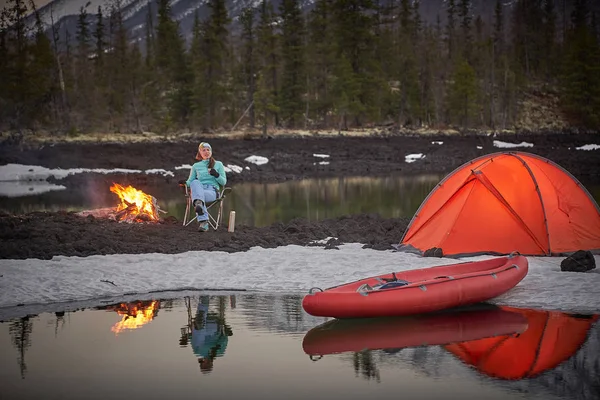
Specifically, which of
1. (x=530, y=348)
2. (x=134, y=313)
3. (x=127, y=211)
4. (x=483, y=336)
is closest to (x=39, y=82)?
(x=127, y=211)

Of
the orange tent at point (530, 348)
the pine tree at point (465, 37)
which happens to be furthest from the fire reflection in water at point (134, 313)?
the pine tree at point (465, 37)

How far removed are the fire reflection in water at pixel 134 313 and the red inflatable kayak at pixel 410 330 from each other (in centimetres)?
211

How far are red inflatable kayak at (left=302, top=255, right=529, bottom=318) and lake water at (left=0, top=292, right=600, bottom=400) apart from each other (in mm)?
221

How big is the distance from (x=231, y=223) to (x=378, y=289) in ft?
20.3

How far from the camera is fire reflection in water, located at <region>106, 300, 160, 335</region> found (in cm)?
967

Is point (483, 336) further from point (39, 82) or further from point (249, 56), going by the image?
point (249, 56)

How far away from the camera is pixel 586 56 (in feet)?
204

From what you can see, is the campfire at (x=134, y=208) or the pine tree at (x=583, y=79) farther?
the pine tree at (x=583, y=79)

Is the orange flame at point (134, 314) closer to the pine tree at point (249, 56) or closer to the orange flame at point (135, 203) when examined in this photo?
the orange flame at point (135, 203)

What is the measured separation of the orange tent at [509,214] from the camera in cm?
1308

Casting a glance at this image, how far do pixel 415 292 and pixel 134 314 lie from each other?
11.5 ft

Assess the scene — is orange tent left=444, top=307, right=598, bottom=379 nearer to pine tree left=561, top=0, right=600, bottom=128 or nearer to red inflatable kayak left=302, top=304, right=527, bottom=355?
red inflatable kayak left=302, top=304, right=527, bottom=355

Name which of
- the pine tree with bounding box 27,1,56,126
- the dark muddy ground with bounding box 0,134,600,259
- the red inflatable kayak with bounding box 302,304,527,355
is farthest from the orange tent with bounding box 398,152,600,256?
the pine tree with bounding box 27,1,56,126

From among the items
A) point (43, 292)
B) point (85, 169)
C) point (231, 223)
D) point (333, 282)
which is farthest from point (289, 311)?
point (85, 169)
